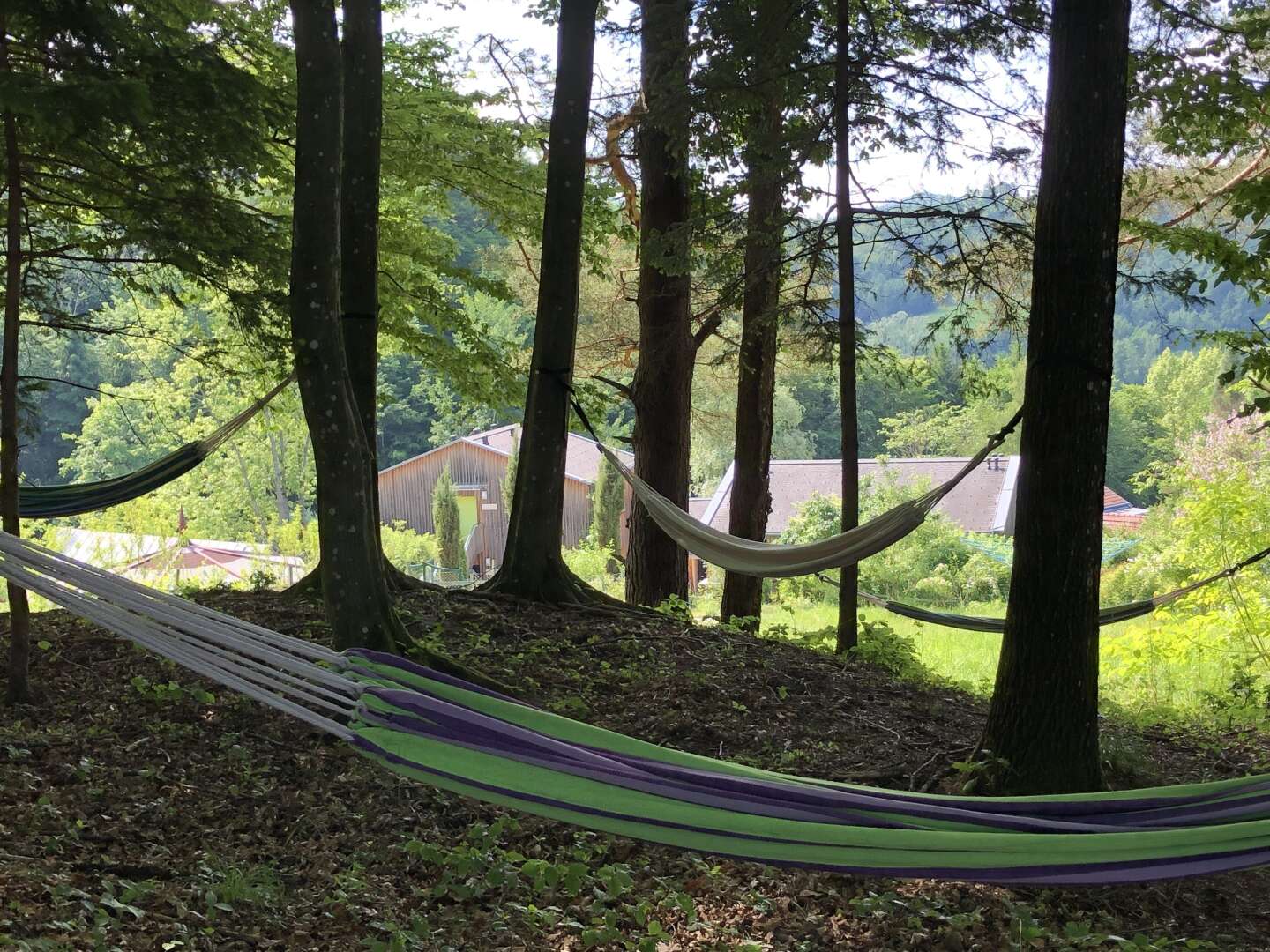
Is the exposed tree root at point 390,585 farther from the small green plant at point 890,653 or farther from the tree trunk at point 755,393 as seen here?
the small green plant at point 890,653

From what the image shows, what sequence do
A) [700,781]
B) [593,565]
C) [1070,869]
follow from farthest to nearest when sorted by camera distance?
[593,565] → [700,781] → [1070,869]

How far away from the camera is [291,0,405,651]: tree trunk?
2.99 m

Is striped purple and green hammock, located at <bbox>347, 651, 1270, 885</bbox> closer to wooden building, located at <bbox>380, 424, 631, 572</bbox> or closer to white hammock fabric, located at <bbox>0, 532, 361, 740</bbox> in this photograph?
white hammock fabric, located at <bbox>0, 532, 361, 740</bbox>

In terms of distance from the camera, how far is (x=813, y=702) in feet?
12.3

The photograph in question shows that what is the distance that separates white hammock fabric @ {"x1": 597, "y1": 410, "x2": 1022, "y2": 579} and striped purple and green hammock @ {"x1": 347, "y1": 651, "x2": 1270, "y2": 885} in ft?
4.44

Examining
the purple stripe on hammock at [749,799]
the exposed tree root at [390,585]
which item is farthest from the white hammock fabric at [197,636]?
the exposed tree root at [390,585]

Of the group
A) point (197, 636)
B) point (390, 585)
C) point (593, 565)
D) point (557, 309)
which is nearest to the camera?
point (197, 636)

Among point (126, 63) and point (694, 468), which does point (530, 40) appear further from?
point (694, 468)

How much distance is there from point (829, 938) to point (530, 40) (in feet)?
21.0

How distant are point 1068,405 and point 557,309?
2.39 metres

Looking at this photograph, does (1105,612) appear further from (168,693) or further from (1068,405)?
(168,693)

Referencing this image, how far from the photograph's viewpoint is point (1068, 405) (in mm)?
2611

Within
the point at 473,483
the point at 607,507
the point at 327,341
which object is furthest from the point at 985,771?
the point at 473,483

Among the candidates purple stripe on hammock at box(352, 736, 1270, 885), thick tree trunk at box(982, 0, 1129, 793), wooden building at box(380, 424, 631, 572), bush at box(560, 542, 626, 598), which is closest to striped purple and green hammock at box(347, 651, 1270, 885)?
purple stripe on hammock at box(352, 736, 1270, 885)
